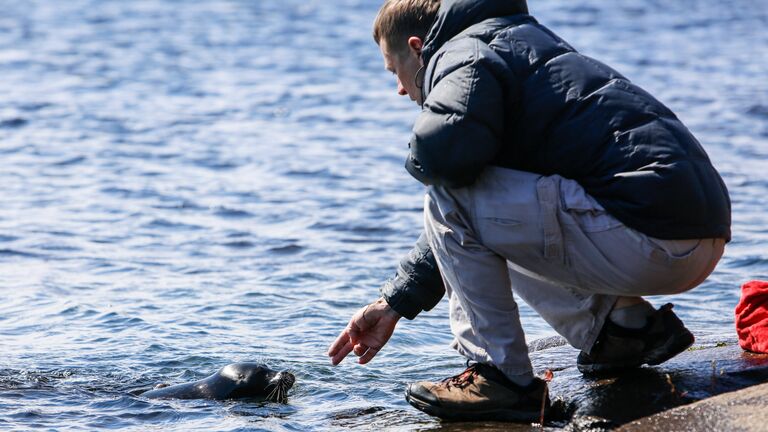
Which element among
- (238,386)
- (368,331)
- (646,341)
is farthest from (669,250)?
(238,386)

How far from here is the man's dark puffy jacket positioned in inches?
150

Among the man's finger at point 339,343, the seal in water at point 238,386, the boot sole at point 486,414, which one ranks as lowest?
the seal in water at point 238,386

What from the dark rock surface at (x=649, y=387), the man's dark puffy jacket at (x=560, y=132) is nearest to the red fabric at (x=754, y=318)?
the dark rock surface at (x=649, y=387)

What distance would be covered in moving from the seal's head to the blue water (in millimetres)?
75

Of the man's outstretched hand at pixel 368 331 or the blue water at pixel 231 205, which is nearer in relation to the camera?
the man's outstretched hand at pixel 368 331

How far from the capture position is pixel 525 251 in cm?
398

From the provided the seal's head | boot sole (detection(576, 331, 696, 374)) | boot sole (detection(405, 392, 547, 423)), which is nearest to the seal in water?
the seal's head

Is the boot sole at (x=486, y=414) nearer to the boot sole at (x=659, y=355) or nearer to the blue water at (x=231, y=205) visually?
the blue water at (x=231, y=205)

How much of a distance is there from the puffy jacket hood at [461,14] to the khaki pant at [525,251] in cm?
52

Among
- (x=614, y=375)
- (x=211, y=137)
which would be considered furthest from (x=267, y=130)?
(x=614, y=375)

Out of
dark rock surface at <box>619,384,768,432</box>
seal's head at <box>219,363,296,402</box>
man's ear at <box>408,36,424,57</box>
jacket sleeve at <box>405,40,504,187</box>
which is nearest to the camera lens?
dark rock surface at <box>619,384,768,432</box>

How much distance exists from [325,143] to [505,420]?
801cm

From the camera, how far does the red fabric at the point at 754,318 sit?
4539 millimetres

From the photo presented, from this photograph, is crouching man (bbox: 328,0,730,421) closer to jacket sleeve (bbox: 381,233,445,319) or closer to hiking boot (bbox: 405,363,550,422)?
hiking boot (bbox: 405,363,550,422)
